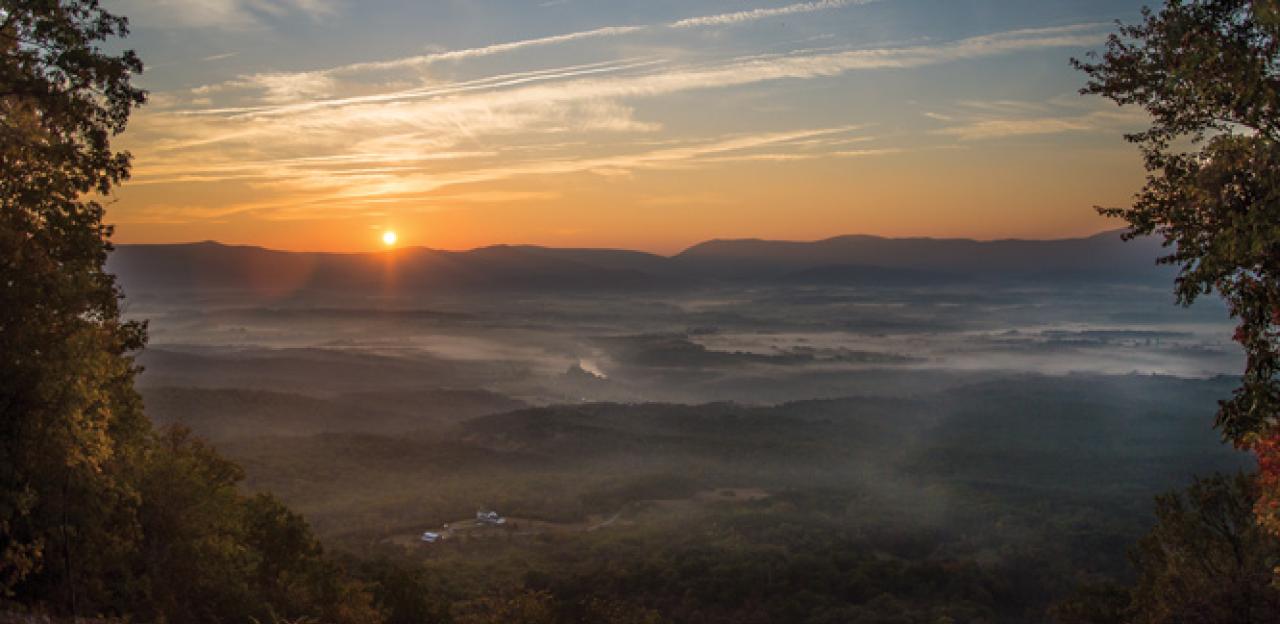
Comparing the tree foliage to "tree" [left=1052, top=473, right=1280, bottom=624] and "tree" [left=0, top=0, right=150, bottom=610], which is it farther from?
"tree" [left=1052, top=473, right=1280, bottom=624]

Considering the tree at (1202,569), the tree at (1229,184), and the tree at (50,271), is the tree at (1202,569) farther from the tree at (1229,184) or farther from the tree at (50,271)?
the tree at (50,271)

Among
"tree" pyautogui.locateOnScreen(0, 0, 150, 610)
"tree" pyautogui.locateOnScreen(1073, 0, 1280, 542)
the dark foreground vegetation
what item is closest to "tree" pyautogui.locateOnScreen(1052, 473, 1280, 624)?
the dark foreground vegetation

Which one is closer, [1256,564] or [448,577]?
[1256,564]

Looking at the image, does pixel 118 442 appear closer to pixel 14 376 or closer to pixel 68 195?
pixel 14 376

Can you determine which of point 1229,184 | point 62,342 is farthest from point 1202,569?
point 62,342

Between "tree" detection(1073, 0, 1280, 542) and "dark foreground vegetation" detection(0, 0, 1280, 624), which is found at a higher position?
"tree" detection(1073, 0, 1280, 542)

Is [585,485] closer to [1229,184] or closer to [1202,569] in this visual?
[1202,569]

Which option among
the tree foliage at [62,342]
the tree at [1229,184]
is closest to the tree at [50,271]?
the tree foliage at [62,342]

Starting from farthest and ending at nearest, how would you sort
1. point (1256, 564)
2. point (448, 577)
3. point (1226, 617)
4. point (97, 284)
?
point (448, 577) → point (1256, 564) → point (1226, 617) → point (97, 284)

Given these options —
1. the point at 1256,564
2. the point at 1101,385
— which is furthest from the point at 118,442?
the point at 1101,385
